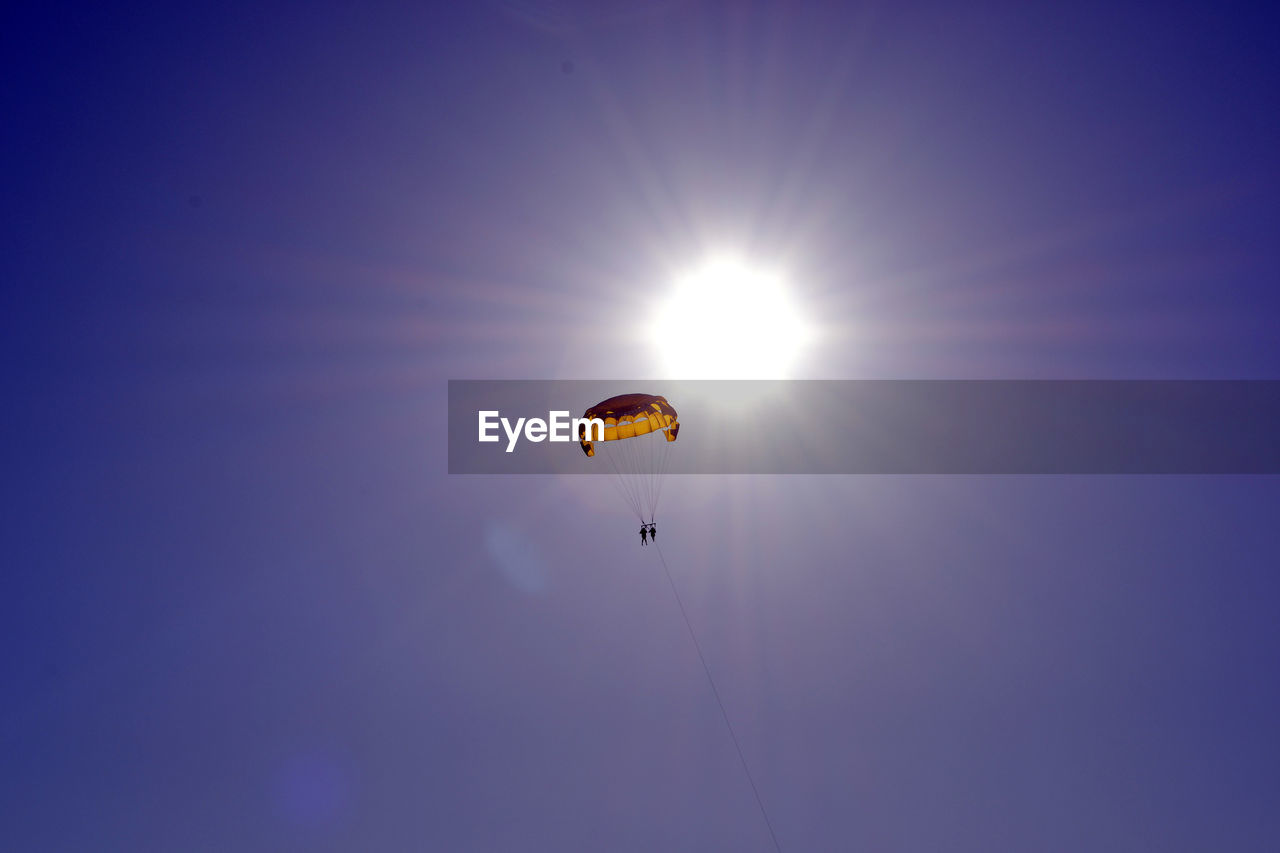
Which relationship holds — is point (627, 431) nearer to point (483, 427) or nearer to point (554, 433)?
point (554, 433)

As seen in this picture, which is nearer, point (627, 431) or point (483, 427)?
point (627, 431)

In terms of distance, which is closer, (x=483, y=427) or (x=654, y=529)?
(x=654, y=529)

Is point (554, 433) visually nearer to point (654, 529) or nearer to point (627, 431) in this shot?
point (627, 431)

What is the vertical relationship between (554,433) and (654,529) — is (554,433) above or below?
above

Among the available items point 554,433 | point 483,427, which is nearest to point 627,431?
point 554,433

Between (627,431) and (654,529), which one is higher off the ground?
(627,431)

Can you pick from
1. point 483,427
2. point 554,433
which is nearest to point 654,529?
point 554,433
